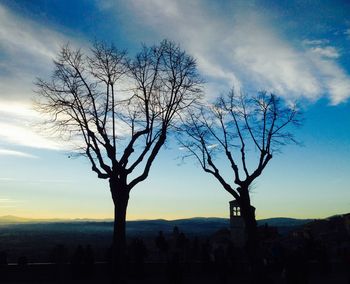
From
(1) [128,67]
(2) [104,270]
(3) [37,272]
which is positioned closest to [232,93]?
(1) [128,67]

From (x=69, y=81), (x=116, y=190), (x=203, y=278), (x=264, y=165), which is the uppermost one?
(x=69, y=81)

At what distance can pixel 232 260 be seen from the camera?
21578 mm

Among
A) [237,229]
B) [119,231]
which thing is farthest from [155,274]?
[237,229]

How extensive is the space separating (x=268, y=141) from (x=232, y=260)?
7.43 metres

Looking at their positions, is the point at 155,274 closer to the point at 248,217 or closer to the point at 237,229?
the point at 248,217

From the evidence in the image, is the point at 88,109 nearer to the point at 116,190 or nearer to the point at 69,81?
the point at 69,81

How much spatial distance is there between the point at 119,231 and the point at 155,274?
5.21 meters

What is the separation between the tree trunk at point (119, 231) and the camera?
15156 millimetres

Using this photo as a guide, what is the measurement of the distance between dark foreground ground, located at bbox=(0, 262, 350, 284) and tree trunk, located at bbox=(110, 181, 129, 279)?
0.97 m

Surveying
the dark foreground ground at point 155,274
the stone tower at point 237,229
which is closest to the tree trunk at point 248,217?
the dark foreground ground at point 155,274

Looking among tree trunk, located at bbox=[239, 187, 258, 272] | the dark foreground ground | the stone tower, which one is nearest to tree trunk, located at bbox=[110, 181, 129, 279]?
the dark foreground ground

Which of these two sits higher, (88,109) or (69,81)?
(69,81)

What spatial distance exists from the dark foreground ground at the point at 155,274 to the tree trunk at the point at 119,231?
3.18 feet

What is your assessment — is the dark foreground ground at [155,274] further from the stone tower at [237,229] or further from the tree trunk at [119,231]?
the stone tower at [237,229]
